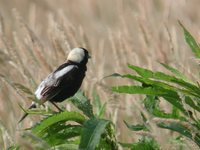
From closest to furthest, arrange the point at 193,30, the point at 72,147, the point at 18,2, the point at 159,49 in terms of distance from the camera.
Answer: the point at 72,147 < the point at 159,49 < the point at 193,30 < the point at 18,2

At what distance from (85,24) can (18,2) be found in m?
1.57

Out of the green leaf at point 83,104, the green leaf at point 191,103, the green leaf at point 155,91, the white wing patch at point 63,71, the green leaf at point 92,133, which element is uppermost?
the green leaf at point 92,133

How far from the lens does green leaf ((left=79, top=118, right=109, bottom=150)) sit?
1803 millimetres

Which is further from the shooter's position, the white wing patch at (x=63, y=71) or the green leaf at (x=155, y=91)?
the white wing patch at (x=63, y=71)

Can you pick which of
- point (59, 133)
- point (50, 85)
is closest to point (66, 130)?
point (59, 133)

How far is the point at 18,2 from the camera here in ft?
31.6

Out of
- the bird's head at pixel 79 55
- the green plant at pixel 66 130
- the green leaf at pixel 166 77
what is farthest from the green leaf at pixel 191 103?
the bird's head at pixel 79 55

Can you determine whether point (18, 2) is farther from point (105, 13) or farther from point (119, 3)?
point (119, 3)

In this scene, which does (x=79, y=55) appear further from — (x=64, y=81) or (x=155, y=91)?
(x=155, y=91)

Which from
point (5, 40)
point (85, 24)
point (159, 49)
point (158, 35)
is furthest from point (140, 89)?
point (85, 24)

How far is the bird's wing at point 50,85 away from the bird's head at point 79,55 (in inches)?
14.6

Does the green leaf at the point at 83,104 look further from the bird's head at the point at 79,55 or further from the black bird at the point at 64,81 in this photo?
the bird's head at the point at 79,55

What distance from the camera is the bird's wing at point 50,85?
9.35ft

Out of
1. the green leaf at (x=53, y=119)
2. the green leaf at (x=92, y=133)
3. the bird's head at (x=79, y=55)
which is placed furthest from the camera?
the bird's head at (x=79, y=55)
